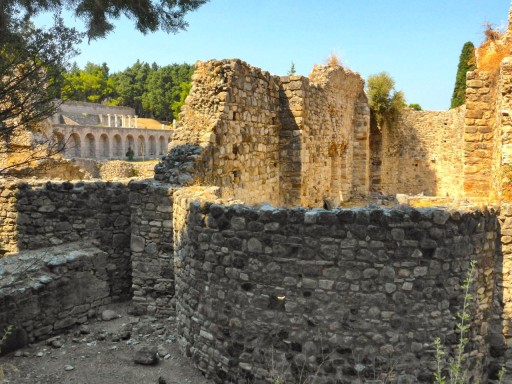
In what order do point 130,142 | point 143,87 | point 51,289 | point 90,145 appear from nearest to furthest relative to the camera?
point 51,289 < point 90,145 < point 130,142 < point 143,87

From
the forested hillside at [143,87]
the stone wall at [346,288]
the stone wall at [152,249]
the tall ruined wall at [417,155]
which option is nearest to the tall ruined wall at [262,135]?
the stone wall at [152,249]

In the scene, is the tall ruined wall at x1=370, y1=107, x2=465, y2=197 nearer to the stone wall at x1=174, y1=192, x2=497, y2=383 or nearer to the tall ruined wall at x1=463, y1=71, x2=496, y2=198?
the tall ruined wall at x1=463, y1=71, x2=496, y2=198

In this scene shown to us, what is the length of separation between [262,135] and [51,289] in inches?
191

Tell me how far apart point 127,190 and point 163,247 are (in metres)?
1.49

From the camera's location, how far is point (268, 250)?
4836 mm

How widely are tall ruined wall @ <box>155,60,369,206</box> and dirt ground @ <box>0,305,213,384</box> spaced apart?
2320 millimetres

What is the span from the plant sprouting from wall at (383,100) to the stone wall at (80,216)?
1416cm

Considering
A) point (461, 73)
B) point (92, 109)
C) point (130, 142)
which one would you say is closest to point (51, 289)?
point (461, 73)

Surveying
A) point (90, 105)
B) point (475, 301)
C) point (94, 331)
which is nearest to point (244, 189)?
point (94, 331)

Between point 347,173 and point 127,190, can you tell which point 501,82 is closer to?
point 127,190

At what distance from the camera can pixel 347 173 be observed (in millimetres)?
15648

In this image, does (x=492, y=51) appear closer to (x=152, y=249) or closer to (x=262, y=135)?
(x=262, y=135)

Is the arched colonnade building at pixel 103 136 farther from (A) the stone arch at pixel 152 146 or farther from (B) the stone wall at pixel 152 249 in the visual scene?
(B) the stone wall at pixel 152 249

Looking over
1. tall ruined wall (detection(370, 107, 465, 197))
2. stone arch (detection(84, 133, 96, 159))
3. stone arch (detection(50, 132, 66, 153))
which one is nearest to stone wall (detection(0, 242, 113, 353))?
stone arch (detection(50, 132, 66, 153))
